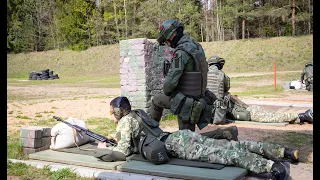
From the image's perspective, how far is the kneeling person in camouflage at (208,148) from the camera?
14.3 ft

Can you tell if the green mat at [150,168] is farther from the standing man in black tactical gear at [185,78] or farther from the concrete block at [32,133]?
the standing man in black tactical gear at [185,78]

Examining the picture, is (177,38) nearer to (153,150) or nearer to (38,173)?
(153,150)

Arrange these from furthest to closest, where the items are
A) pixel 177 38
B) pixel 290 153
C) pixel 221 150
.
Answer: pixel 177 38
pixel 290 153
pixel 221 150

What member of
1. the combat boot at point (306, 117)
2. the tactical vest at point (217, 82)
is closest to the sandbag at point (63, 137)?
the tactical vest at point (217, 82)

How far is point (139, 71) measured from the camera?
8.82 meters

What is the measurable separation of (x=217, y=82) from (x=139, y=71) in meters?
1.91

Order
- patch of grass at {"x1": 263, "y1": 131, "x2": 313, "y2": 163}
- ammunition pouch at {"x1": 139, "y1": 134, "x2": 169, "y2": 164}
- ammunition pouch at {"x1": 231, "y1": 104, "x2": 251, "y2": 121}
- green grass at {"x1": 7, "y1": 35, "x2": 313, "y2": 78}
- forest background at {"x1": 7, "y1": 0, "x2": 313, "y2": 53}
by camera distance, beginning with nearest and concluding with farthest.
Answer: ammunition pouch at {"x1": 139, "y1": 134, "x2": 169, "y2": 164} → patch of grass at {"x1": 263, "y1": 131, "x2": 313, "y2": 163} → ammunition pouch at {"x1": 231, "y1": 104, "x2": 251, "y2": 121} → green grass at {"x1": 7, "y1": 35, "x2": 313, "y2": 78} → forest background at {"x1": 7, "y1": 0, "x2": 313, "y2": 53}

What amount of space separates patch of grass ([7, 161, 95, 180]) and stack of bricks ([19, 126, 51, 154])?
53cm

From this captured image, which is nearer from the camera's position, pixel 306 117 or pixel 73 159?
pixel 73 159

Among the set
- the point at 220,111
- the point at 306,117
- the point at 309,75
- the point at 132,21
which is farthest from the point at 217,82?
the point at 132,21

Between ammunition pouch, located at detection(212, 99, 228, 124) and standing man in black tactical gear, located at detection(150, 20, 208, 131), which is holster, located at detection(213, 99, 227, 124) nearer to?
ammunition pouch, located at detection(212, 99, 228, 124)

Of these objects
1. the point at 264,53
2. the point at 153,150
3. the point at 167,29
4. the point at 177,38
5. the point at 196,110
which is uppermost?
the point at 264,53

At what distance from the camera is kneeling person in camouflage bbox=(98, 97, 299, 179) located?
14.3 feet

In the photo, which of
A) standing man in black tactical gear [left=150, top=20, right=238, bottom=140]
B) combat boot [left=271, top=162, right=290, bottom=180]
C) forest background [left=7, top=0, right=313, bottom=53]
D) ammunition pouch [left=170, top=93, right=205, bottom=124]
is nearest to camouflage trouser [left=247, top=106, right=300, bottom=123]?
standing man in black tactical gear [left=150, top=20, right=238, bottom=140]
